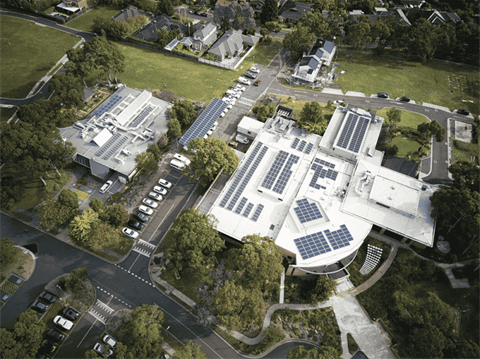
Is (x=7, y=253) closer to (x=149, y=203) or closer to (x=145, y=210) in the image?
(x=145, y=210)

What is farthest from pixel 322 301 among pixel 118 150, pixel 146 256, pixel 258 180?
pixel 118 150

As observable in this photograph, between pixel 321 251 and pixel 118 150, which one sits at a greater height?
pixel 118 150

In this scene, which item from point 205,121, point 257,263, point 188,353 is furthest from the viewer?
point 205,121

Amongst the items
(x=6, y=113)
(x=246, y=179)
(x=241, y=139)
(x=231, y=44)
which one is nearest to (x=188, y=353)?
(x=246, y=179)

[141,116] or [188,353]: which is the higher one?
[141,116]

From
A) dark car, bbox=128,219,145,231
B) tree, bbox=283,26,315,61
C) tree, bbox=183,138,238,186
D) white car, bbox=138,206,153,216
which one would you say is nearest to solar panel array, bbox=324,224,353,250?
tree, bbox=183,138,238,186

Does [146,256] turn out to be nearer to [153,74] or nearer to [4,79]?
[153,74]
